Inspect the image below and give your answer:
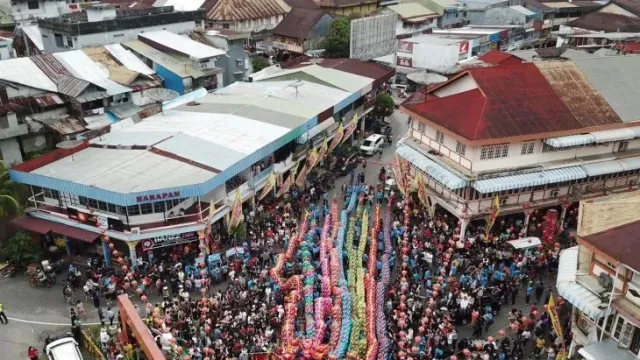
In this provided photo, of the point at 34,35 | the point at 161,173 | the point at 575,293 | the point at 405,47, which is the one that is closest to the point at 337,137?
the point at 161,173

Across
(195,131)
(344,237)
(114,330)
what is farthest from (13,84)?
(344,237)

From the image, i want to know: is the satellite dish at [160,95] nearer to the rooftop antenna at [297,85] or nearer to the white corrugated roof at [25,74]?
the white corrugated roof at [25,74]

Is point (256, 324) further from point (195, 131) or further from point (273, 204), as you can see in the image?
point (195, 131)

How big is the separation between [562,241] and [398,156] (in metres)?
11.9

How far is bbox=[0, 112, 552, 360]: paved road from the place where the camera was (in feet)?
87.0

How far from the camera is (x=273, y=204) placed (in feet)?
128

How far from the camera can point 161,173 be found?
31984 millimetres

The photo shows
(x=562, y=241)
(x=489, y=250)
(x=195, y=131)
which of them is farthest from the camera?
(x=195, y=131)

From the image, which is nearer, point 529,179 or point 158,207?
point 158,207

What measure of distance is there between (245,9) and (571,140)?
54.5m

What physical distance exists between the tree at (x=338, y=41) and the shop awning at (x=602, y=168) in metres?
41.8

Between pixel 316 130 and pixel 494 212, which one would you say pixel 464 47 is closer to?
pixel 316 130

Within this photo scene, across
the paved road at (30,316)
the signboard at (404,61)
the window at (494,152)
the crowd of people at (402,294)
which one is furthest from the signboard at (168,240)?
the signboard at (404,61)

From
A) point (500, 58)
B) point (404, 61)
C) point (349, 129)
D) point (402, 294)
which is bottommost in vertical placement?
point (402, 294)
